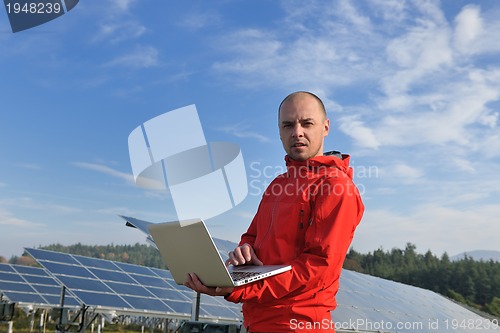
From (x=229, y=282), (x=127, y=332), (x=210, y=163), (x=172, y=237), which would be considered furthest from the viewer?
(x=127, y=332)

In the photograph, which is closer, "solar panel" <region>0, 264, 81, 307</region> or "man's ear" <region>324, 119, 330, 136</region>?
"man's ear" <region>324, 119, 330, 136</region>

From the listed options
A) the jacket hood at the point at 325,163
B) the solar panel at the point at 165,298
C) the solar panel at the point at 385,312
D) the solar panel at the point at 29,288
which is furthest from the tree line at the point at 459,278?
the jacket hood at the point at 325,163

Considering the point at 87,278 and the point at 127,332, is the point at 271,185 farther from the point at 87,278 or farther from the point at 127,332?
the point at 127,332

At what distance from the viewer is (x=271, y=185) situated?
2.32 meters

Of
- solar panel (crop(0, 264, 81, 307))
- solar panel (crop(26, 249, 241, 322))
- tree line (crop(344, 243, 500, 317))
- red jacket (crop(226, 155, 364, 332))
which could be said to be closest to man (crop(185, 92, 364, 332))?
red jacket (crop(226, 155, 364, 332))

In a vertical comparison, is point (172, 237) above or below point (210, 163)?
below

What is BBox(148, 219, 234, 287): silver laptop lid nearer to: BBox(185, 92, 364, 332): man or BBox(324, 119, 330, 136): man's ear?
BBox(185, 92, 364, 332): man

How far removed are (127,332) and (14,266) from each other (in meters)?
9.60

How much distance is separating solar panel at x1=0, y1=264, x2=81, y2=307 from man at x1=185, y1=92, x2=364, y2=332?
11.7 m

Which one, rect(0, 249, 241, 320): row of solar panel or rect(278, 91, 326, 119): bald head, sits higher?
rect(278, 91, 326, 119): bald head

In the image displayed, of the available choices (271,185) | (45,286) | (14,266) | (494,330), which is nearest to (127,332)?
(14,266)

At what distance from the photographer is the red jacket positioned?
1876 millimetres

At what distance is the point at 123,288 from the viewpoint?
11031 millimetres

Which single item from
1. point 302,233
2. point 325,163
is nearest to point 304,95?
point 325,163
